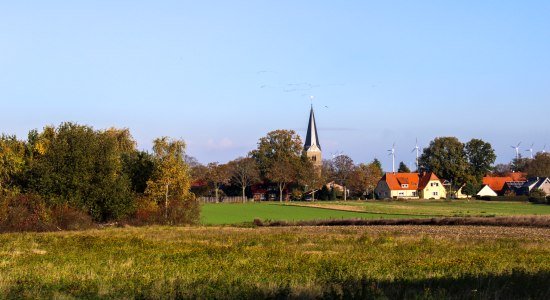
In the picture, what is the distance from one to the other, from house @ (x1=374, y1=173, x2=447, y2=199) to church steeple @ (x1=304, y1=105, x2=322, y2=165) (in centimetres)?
2926

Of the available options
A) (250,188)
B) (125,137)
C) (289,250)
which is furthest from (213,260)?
(250,188)

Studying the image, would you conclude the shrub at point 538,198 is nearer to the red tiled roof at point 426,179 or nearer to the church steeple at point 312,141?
the red tiled roof at point 426,179

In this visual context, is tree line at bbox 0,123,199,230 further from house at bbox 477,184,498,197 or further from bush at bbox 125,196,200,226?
house at bbox 477,184,498,197

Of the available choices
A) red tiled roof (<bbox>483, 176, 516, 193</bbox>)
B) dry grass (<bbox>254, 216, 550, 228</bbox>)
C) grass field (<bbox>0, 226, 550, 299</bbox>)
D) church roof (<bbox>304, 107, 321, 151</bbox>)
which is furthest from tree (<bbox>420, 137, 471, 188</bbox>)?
grass field (<bbox>0, 226, 550, 299</bbox>)

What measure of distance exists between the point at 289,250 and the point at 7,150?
3216 cm

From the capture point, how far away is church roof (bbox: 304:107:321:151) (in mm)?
182000

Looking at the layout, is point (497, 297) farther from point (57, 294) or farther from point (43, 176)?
point (43, 176)

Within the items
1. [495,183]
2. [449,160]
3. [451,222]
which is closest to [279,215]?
[451,222]

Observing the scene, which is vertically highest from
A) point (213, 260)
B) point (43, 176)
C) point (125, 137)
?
point (125, 137)

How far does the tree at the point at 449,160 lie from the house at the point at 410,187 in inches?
122

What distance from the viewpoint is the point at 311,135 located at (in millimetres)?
182875

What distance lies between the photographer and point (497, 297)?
464 inches

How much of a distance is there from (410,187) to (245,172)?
139ft

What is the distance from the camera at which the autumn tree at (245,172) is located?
133m
